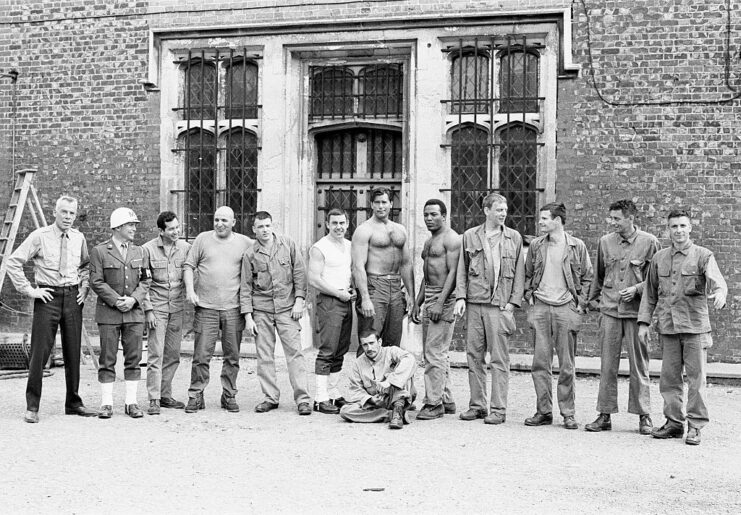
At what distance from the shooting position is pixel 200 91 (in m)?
12.7

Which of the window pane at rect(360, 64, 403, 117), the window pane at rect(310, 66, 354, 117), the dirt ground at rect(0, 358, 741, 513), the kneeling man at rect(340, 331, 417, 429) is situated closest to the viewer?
the dirt ground at rect(0, 358, 741, 513)

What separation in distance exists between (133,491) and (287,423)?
249 centimetres

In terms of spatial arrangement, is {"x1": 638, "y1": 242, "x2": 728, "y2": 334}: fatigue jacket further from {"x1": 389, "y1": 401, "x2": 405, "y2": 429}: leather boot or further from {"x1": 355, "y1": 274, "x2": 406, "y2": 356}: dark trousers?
{"x1": 355, "y1": 274, "x2": 406, "y2": 356}: dark trousers

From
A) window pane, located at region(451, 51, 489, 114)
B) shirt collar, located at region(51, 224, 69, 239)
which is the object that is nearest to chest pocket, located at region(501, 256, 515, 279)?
shirt collar, located at region(51, 224, 69, 239)

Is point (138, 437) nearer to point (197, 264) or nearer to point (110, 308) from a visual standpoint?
point (110, 308)

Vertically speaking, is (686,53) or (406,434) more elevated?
(686,53)

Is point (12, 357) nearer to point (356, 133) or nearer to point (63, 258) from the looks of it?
point (63, 258)

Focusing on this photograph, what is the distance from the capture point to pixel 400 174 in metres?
12.3

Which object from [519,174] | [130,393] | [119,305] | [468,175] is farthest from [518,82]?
[130,393]

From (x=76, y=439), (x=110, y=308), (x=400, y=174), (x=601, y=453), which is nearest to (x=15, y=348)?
(x=110, y=308)

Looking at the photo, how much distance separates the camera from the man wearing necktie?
8047 millimetres

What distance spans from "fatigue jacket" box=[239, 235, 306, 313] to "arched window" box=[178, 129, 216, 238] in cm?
415

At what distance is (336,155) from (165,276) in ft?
14.6

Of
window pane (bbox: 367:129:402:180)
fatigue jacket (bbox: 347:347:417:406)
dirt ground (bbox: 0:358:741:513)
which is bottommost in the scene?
dirt ground (bbox: 0:358:741:513)
